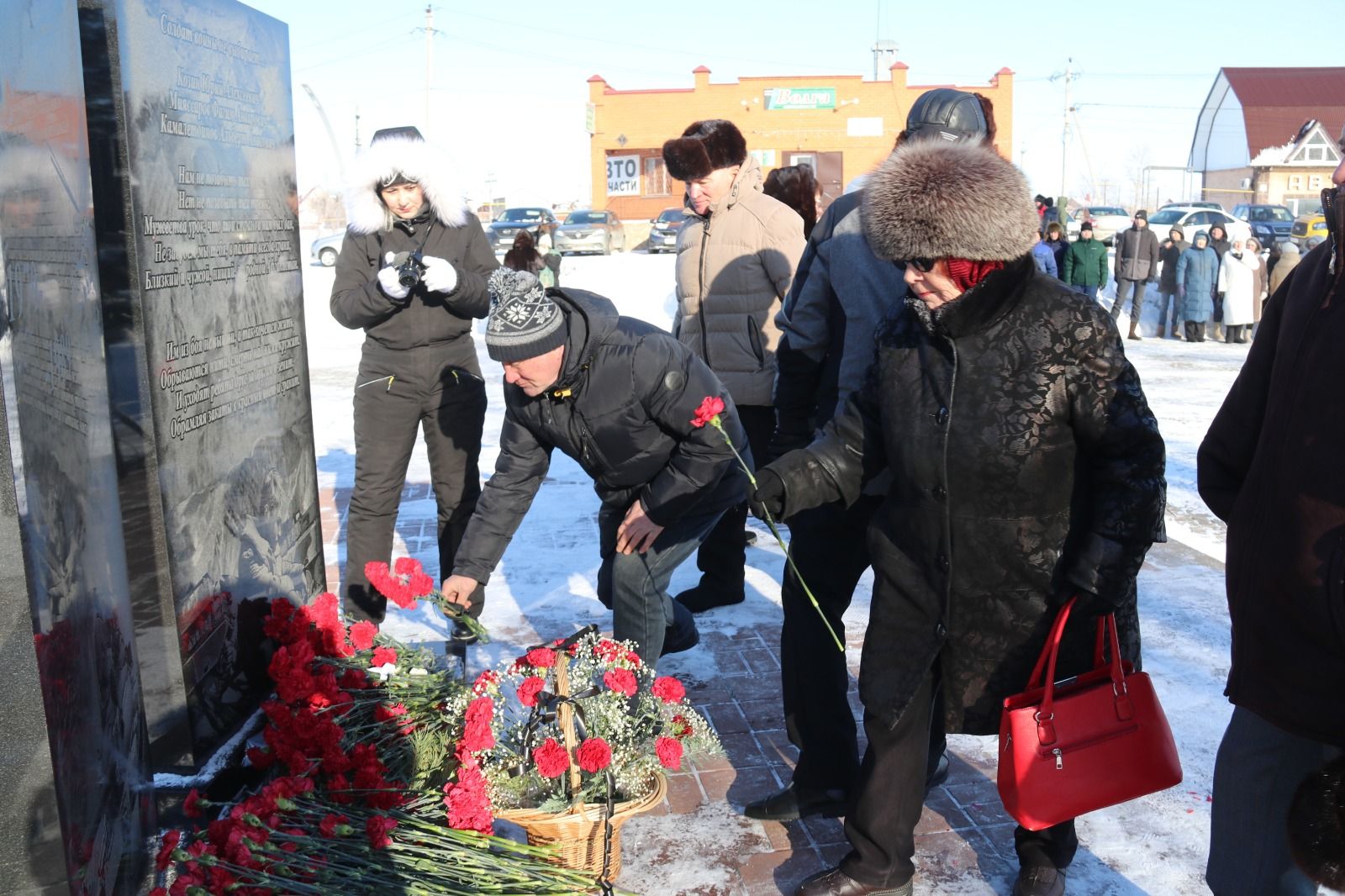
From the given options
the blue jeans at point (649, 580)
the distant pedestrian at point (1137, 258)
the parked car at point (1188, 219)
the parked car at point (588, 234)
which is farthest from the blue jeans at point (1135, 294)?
the parked car at point (588, 234)

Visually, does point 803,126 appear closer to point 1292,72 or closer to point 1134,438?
point 1292,72

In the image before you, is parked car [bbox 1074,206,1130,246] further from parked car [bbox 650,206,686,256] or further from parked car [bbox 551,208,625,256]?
parked car [bbox 551,208,625,256]

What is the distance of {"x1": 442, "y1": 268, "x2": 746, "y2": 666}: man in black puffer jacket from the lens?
3.33 m

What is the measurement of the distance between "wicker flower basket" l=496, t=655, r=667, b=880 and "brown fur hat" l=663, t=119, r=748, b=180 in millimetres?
2783

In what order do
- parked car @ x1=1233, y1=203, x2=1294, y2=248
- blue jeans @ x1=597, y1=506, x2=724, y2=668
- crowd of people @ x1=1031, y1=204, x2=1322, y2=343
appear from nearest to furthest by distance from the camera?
1. blue jeans @ x1=597, y1=506, x2=724, y2=668
2. crowd of people @ x1=1031, y1=204, x2=1322, y2=343
3. parked car @ x1=1233, y1=203, x2=1294, y2=248

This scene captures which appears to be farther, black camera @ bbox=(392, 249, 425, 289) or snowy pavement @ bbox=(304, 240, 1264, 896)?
black camera @ bbox=(392, 249, 425, 289)

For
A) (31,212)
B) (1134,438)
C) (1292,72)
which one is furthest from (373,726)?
(1292,72)

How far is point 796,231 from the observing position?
5.15 metres

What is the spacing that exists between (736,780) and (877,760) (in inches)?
35.4

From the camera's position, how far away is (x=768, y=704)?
4.22m

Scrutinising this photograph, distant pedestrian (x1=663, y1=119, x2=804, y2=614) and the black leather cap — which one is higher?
the black leather cap

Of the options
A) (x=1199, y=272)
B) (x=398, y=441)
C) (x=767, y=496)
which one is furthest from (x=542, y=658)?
(x=1199, y=272)

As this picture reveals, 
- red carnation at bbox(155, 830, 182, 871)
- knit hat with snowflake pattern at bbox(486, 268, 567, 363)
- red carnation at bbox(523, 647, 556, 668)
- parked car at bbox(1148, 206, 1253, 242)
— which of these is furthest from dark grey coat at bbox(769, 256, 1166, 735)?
parked car at bbox(1148, 206, 1253, 242)

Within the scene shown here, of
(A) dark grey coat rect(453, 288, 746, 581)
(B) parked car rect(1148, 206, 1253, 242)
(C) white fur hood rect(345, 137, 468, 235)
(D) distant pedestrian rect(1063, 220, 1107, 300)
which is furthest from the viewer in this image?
(B) parked car rect(1148, 206, 1253, 242)
